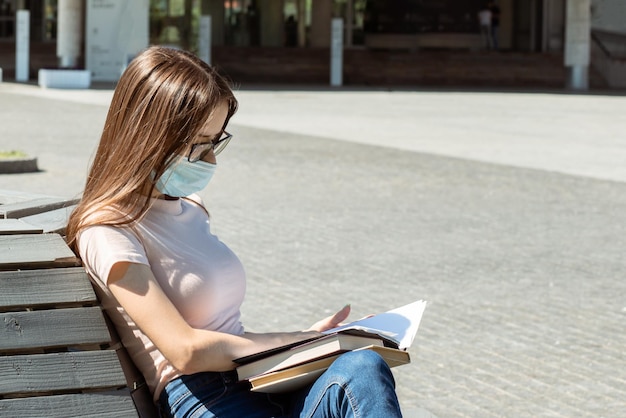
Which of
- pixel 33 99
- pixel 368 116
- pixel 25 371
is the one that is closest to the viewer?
pixel 25 371

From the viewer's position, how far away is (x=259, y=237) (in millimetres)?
8883

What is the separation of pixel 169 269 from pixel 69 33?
34078 mm

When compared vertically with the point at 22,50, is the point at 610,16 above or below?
above

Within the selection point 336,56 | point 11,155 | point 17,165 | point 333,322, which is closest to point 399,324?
point 333,322

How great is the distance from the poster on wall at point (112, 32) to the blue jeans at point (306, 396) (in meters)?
32.3

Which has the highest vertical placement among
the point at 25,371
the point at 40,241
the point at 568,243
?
the point at 40,241

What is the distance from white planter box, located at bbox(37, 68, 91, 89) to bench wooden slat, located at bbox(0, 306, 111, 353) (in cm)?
2853

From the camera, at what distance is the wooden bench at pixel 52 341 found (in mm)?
2629

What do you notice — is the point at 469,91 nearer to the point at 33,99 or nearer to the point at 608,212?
the point at 33,99

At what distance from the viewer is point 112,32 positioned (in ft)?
114

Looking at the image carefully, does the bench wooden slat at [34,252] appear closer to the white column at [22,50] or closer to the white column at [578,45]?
the white column at [22,50]

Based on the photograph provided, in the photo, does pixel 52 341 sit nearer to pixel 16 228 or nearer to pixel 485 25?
pixel 16 228

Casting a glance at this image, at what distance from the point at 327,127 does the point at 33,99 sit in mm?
8133

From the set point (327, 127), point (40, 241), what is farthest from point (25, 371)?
point (327, 127)
